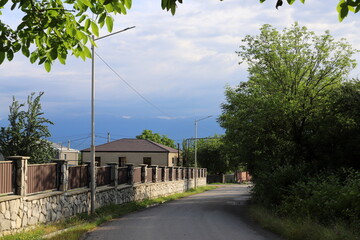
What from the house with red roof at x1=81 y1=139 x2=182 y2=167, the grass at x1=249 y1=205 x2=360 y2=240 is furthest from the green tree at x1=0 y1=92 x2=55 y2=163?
the house with red roof at x1=81 y1=139 x2=182 y2=167

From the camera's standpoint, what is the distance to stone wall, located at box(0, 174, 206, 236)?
473 inches

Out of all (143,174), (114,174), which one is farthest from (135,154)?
(114,174)

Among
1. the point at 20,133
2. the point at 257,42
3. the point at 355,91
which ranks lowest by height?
the point at 20,133

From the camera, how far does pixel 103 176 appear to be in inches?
858

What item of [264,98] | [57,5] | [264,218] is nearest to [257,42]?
[264,98]

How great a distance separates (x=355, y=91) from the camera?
1955cm

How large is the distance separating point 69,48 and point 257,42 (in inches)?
790

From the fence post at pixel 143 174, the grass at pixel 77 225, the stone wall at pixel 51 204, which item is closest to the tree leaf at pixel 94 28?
the grass at pixel 77 225

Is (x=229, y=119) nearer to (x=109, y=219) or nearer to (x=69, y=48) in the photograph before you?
(x=109, y=219)

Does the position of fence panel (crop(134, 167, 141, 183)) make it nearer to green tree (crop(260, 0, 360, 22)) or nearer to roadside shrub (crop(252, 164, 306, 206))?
roadside shrub (crop(252, 164, 306, 206))

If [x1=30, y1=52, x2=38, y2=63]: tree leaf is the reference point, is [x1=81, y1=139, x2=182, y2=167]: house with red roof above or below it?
below

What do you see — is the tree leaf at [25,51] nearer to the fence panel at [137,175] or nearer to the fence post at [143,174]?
the fence panel at [137,175]

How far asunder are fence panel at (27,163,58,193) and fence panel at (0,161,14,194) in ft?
3.14

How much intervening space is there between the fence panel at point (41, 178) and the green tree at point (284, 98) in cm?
1055
